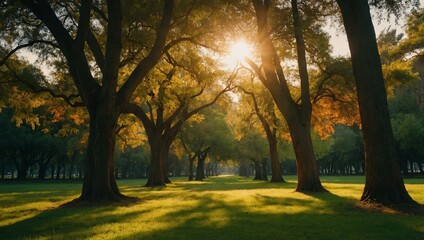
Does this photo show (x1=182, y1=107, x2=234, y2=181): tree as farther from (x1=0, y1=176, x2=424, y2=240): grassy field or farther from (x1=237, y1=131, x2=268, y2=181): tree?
(x1=0, y1=176, x2=424, y2=240): grassy field

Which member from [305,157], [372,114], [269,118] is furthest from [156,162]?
[372,114]

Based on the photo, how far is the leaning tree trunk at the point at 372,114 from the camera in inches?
464

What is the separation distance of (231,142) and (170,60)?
33.5m

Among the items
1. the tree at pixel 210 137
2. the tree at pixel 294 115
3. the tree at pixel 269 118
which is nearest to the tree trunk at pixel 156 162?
the tree at pixel 269 118

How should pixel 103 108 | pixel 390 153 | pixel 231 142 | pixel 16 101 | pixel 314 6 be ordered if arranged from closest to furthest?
pixel 390 153
pixel 103 108
pixel 314 6
pixel 16 101
pixel 231 142

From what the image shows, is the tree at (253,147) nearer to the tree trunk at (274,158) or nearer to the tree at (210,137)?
the tree at (210,137)

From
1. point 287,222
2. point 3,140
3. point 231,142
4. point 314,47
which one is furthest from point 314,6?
point 3,140

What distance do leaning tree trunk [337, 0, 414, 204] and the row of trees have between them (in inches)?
1.3

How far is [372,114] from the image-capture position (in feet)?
39.8

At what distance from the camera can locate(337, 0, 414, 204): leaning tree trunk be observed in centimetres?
1178

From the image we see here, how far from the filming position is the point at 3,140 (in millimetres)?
51844

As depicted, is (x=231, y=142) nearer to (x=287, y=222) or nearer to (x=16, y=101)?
(x=16, y=101)

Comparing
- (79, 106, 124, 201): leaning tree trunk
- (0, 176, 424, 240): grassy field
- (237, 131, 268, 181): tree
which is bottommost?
(0, 176, 424, 240): grassy field

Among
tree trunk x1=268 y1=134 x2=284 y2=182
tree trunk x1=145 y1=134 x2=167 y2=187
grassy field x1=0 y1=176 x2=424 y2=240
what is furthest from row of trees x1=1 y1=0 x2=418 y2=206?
tree trunk x1=268 y1=134 x2=284 y2=182
